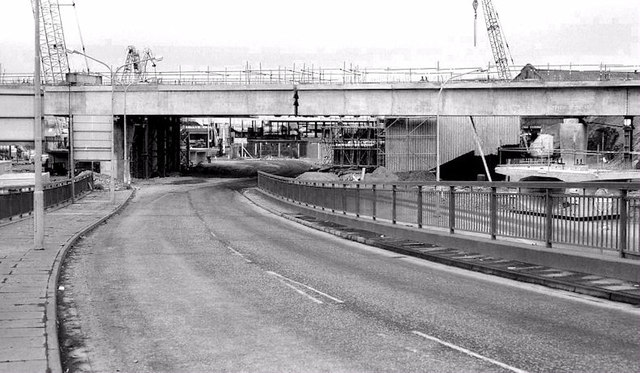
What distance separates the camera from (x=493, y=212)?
54.3 ft

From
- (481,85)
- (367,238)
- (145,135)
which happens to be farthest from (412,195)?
(145,135)

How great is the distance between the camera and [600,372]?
291 inches

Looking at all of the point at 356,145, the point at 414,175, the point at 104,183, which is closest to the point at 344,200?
the point at 104,183

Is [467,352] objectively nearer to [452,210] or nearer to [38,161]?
[452,210]

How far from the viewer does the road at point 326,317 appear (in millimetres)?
8047

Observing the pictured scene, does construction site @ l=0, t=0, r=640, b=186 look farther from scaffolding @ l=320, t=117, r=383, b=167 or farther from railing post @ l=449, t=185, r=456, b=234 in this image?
railing post @ l=449, t=185, r=456, b=234

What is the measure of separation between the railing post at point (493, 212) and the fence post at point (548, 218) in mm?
1861

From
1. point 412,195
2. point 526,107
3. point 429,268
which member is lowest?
point 429,268

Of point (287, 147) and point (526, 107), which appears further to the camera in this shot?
point (287, 147)

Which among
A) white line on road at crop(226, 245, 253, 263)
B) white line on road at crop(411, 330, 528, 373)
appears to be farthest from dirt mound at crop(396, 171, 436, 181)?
white line on road at crop(411, 330, 528, 373)

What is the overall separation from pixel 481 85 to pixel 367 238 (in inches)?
1435

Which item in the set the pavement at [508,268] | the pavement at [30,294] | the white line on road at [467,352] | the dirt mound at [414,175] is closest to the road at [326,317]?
the white line on road at [467,352]

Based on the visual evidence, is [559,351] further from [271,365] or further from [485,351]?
[271,365]

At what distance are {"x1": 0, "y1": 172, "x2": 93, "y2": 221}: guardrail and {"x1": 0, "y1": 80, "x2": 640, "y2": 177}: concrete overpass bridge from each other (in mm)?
7845
